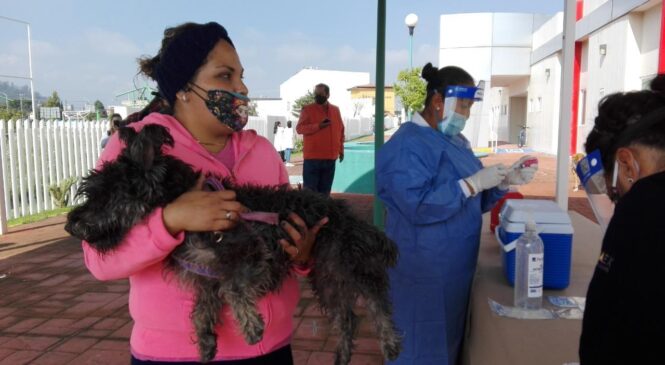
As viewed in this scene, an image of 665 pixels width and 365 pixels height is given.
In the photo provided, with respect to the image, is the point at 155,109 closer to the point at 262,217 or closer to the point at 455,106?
the point at 262,217

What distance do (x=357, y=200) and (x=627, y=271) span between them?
9548mm

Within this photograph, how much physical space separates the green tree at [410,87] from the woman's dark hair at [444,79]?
2323cm

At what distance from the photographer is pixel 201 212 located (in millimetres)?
1399

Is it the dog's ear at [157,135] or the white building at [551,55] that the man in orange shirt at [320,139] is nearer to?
the dog's ear at [157,135]

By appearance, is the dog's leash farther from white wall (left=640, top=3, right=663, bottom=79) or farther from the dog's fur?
white wall (left=640, top=3, right=663, bottom=79)

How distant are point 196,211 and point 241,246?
18cm

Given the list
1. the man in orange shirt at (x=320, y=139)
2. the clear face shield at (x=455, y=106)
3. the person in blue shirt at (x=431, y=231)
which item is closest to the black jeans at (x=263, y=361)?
the person in blue shirt at (x=431, y=231)

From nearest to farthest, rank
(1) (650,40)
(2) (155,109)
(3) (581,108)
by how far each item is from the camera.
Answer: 1. (2) (155,109)
2. (1) (650,40)
3. (3) (581,108)

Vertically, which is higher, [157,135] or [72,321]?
[157,135]

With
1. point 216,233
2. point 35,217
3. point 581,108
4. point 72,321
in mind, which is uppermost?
point 581,108

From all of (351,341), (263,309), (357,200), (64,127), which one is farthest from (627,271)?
(64,127)

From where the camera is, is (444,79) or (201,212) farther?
(444,79)

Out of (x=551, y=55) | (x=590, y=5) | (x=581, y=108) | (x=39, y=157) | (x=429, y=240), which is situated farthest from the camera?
(x=551, y=55)

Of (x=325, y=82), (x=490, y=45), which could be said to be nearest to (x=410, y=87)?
(x=490, y=45)
